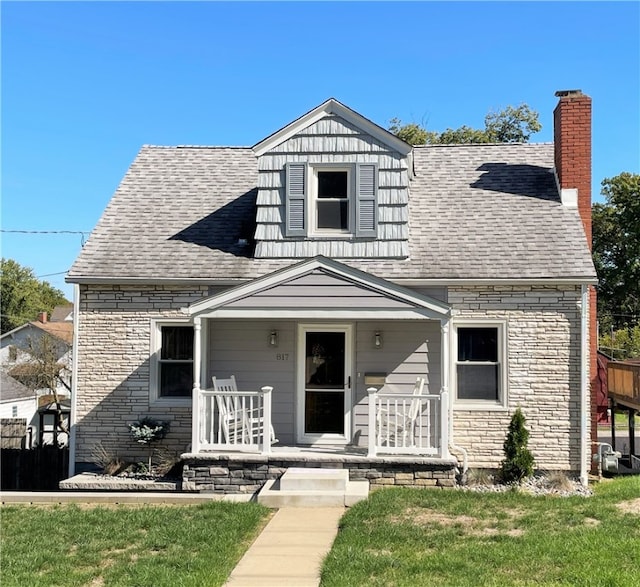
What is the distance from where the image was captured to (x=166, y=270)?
37.7 ft

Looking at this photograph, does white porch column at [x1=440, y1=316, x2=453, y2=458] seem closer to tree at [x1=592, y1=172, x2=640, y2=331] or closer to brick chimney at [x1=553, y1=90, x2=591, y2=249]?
brick chimney at [x1=553, y1=90, x2=591, y2=249]

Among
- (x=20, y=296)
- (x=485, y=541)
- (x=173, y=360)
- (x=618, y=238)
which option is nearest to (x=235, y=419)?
(x=173, y=360)

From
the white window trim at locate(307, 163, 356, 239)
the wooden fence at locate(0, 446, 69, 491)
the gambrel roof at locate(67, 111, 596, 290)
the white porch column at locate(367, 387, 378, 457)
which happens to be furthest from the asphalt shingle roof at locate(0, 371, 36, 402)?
the white porch column at locate(367, 387, 378, 457)

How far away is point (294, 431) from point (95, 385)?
11.7 feet

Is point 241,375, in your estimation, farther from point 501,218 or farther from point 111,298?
point 501,218

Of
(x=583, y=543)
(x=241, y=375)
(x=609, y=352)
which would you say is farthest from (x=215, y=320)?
(x=609, y=352)

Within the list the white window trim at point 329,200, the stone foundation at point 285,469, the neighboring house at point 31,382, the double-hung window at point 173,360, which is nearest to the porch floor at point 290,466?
the stone foundation at point 285,469

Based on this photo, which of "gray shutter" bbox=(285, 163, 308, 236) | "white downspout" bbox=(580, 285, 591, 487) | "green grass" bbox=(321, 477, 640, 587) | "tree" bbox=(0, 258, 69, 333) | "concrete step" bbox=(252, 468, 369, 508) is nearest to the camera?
"green grass" bbox=(321, 477, 640, 587)

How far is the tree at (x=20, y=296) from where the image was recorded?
212 ft

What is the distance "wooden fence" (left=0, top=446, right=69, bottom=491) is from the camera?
12.2 meters

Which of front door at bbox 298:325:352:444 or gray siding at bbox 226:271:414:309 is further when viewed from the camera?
front door at bbox 298:325:352:444

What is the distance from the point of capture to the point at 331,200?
11.9 metres

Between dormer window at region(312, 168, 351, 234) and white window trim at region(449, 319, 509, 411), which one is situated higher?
dormer window at region(312, 168, 351, 234)

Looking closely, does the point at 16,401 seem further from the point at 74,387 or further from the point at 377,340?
the point at 377,340
